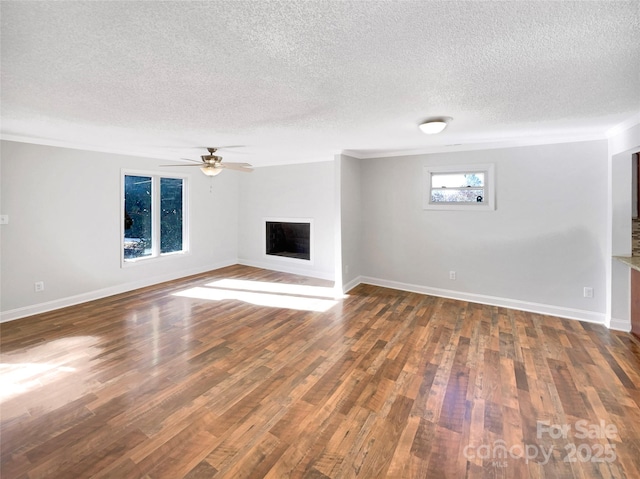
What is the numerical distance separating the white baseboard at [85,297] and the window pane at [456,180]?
492 cm

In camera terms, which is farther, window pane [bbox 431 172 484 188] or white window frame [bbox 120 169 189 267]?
white window frame [bbox 120 169 189 267]

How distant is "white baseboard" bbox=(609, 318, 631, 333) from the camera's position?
353 centimetres

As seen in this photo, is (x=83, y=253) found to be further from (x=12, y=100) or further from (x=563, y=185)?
(x=563, y=185)

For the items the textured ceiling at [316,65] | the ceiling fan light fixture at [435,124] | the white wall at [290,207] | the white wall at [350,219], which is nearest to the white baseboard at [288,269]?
the white wall at [290,207]

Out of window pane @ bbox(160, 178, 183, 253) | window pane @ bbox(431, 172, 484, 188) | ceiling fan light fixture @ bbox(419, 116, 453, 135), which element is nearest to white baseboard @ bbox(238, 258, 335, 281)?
window pane @ bbox(160, 178, 183, 253)

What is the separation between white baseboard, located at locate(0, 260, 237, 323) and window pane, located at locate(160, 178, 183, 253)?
0.52 m

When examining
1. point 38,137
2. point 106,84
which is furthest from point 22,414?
point 38,137

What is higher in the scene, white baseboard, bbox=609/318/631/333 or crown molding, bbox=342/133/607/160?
crown molding, bbox=342/133/607/160

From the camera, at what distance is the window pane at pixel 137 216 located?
5176 mm

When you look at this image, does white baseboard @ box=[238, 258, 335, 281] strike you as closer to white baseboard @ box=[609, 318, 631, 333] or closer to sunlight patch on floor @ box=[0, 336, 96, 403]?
sunlight patch on floor @ box=[0, 336, 96, 403]

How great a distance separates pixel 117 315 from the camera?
13.2 ft

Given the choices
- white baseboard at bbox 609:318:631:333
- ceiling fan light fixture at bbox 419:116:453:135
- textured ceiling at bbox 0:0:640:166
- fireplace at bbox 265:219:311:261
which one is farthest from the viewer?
fireplace at bbox 265:219:311:261

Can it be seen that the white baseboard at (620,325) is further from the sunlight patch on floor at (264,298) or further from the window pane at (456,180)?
the sunlight patch on floor at (264,298)

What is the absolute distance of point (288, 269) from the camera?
6484 mm
